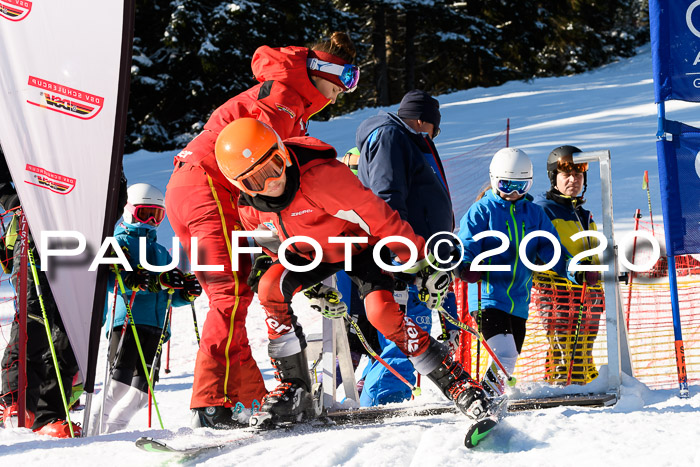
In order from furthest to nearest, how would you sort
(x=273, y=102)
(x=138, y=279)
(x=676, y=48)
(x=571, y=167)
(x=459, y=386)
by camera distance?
1. (x=571, y=167)
2. (x=138, y=279)
3. (x=676, y=48)
4. (x=273, y=102)
5. (x=459, y=386)

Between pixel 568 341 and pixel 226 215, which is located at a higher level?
pixel 226 215

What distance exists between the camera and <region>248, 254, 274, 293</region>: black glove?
142 inches

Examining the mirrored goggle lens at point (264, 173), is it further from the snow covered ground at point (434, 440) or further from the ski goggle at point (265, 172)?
the snow covered ground at point (434, 440)

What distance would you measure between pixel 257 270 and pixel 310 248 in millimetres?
284

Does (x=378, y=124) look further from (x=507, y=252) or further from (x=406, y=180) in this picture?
(x=507, y=252)

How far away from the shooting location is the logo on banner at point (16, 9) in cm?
341

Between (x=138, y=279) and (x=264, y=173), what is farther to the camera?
(x=138, y=279)

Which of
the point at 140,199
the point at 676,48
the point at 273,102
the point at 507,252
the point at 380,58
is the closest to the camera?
the point at 273,102

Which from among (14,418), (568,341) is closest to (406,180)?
(568,341)

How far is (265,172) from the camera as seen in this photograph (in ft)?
10.7

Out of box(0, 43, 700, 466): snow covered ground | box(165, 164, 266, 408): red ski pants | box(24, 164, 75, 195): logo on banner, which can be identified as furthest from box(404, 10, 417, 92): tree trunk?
box(24, 164, 75, 195): logo on banner

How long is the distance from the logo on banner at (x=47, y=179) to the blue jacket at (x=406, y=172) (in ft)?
5.54

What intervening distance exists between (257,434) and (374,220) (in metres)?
1.14

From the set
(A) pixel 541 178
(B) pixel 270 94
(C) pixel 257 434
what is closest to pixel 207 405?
(C) pixel 257 434
